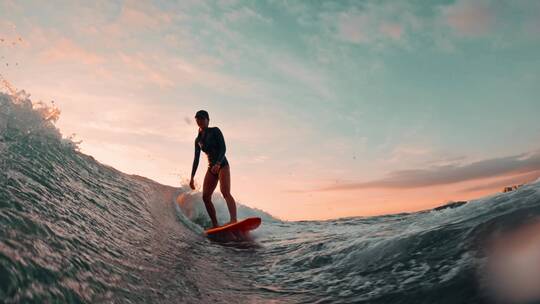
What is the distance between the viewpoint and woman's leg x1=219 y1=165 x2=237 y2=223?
8172mm

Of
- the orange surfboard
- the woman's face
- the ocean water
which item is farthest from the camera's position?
the woman's face

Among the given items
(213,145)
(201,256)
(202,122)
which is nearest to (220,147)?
(213,145)

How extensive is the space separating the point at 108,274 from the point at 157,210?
5424mm

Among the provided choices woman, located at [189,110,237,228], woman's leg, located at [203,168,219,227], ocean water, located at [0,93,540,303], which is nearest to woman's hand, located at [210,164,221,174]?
woman, located at [189,110,237,228]

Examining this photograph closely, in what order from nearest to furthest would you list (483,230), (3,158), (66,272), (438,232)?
(66,272), (483,230), (3,158), (438,232)

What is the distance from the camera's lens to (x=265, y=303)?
3.24 m

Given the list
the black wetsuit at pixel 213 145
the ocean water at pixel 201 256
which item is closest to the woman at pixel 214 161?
the black wetsuit at pixel 213 145

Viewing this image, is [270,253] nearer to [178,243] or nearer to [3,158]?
[178,243]

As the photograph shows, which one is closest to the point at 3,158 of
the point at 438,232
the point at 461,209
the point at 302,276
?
the point at 302,276

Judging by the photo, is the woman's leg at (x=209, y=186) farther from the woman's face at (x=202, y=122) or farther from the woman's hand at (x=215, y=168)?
the woman's face at (x=202, y=122)

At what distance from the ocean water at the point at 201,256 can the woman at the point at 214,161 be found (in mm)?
2202

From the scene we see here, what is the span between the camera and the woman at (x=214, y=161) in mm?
8117

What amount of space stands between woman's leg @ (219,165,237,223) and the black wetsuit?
149mm

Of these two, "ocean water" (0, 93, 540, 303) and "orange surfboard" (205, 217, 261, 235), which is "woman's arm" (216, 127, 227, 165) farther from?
"ocean water" (0, 93, 540, 303)
